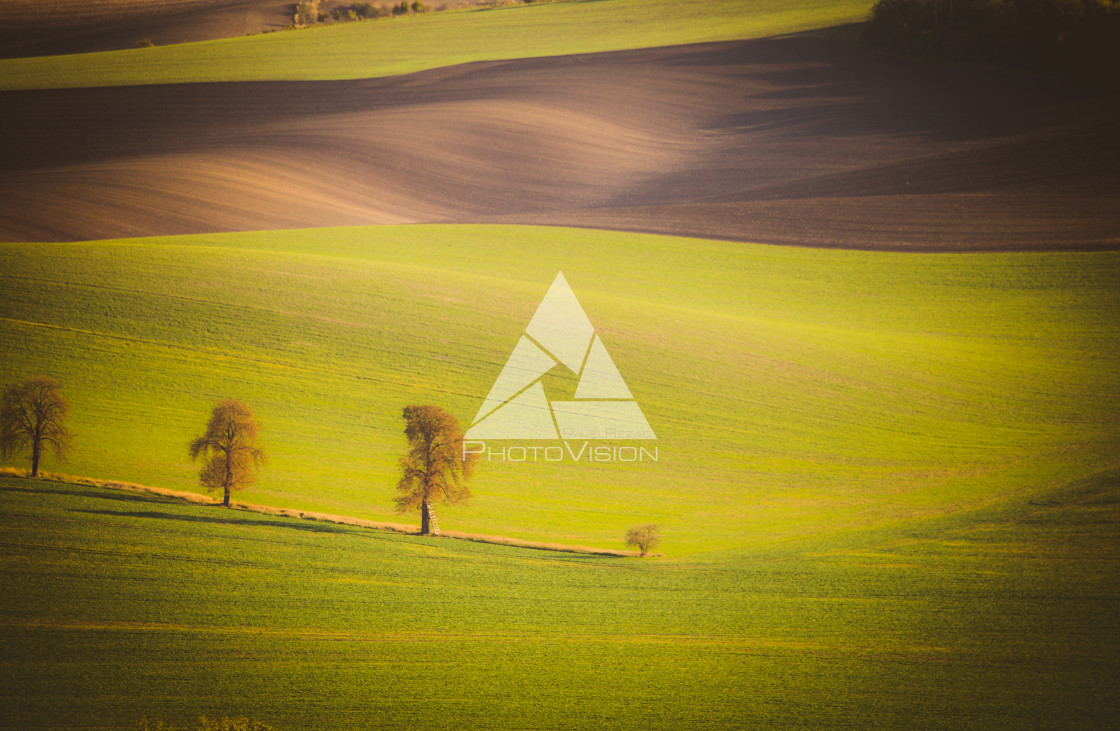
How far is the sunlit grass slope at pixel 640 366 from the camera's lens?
741 inches

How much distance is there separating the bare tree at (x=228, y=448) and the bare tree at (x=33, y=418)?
10.4 feet

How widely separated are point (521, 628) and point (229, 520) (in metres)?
6.87

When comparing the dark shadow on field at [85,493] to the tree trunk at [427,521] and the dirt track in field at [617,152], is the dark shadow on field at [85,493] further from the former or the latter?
the dirt track in field at [617,152]

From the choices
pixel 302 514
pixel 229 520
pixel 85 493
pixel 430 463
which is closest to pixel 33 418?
pixel 85 493

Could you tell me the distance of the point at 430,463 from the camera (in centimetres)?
1720

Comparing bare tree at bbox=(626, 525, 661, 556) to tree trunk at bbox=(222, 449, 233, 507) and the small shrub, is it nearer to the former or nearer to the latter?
tree trunk at bbox=(222, 449, 233, 507)

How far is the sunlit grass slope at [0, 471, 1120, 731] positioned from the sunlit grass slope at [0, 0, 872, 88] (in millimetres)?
42137

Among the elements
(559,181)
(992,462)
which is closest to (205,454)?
(992,462)

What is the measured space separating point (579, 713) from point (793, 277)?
23611mm

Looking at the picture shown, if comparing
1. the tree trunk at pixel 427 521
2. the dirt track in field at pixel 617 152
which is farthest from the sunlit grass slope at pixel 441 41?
the tree trunk at pixel 427 521

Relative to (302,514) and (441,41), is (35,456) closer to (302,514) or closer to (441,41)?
(302,514)

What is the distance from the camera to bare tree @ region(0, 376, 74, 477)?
57.2ft

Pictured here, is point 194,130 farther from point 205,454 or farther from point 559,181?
point 205,454

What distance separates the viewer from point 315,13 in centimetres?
5725
